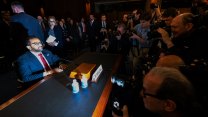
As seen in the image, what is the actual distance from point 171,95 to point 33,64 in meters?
2.00

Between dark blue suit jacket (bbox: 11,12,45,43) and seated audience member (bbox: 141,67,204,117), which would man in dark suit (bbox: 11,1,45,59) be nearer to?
dark blue suit jacket (bbox: 11,12,45,43)

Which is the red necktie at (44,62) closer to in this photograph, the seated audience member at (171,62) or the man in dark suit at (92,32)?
the seated audience member at (171,62)

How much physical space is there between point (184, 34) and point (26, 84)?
207 centimetres

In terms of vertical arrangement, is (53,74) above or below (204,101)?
below

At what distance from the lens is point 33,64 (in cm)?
246

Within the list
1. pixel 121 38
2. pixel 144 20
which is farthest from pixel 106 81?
pixel 144 20

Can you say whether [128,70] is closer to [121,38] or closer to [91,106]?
[121,38]

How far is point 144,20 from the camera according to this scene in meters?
3.55

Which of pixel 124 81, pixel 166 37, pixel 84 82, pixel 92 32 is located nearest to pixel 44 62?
pixel 84 82

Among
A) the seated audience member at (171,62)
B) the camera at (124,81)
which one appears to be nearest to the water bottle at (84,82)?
the camera at (124,81)

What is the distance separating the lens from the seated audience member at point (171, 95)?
967mm

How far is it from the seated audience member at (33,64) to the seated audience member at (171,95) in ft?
5.53

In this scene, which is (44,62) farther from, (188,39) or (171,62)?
(188,39)

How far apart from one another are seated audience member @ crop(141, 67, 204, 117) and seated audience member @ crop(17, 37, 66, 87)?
1685 mm
